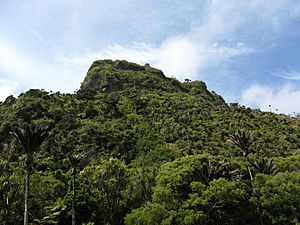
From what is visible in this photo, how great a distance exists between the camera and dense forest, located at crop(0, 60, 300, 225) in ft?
152

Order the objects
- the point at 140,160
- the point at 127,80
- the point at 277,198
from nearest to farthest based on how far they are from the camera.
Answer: the point at 277,198, the point at 140,160, the point at 127,80

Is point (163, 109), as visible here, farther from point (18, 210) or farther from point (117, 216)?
point (18, 210)

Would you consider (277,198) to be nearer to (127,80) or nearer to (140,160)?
(140,160)

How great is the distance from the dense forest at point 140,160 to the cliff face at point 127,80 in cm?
74

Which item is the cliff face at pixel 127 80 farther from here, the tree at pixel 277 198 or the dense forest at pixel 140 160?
the tree at pixel 277 198

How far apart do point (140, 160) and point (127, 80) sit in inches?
2397

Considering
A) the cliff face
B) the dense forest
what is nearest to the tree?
the dense forest

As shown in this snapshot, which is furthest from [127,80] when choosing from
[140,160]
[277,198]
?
[277,198]

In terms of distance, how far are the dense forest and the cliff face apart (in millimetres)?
738

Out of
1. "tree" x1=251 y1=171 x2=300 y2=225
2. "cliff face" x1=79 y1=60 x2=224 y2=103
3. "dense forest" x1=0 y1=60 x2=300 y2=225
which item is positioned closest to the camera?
"dense forest" x1=0 y1=60 x2=300 y2=225

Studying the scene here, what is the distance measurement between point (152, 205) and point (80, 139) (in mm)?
34386

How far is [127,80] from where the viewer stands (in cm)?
12862

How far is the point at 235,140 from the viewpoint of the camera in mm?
49625

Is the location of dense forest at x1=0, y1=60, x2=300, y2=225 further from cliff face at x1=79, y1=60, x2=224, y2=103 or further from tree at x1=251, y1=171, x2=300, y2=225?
cliff face at x1=79, y1=60, x2=224, y2=103
